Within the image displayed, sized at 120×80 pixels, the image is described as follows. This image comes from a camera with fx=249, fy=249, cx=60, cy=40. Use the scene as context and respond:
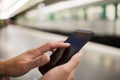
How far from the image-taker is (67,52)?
86 cm

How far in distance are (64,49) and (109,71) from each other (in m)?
1.31

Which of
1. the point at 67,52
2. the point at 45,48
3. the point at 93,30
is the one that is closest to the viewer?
the point at 67,52

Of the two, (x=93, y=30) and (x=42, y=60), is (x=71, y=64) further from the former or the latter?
(x=93, y=30)

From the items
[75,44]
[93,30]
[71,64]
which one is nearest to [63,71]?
[71,64]

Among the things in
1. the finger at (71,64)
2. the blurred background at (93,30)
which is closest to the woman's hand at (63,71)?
the finger at (71,64)

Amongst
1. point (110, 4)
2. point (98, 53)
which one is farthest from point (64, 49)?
point (110, 4)

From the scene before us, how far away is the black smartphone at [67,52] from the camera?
2.76 ft

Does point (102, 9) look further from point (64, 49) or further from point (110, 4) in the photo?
point (64, 49)

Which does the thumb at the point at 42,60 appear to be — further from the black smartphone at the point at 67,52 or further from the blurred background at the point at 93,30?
the blurred background at the point at 93,30

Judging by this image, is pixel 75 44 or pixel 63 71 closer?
pixel 63 71

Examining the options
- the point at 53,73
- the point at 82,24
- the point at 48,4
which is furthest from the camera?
the point at 48,4

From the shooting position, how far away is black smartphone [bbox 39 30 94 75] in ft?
2.76

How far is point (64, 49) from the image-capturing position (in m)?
0.89

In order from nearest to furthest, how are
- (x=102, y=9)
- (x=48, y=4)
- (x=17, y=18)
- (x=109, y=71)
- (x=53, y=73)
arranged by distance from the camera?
1. (x=53, y=73)
2. (x=109, y=71)
3. (x=102, y=9)
4. (x=48, y=4)
5. (x=17, y=18)
